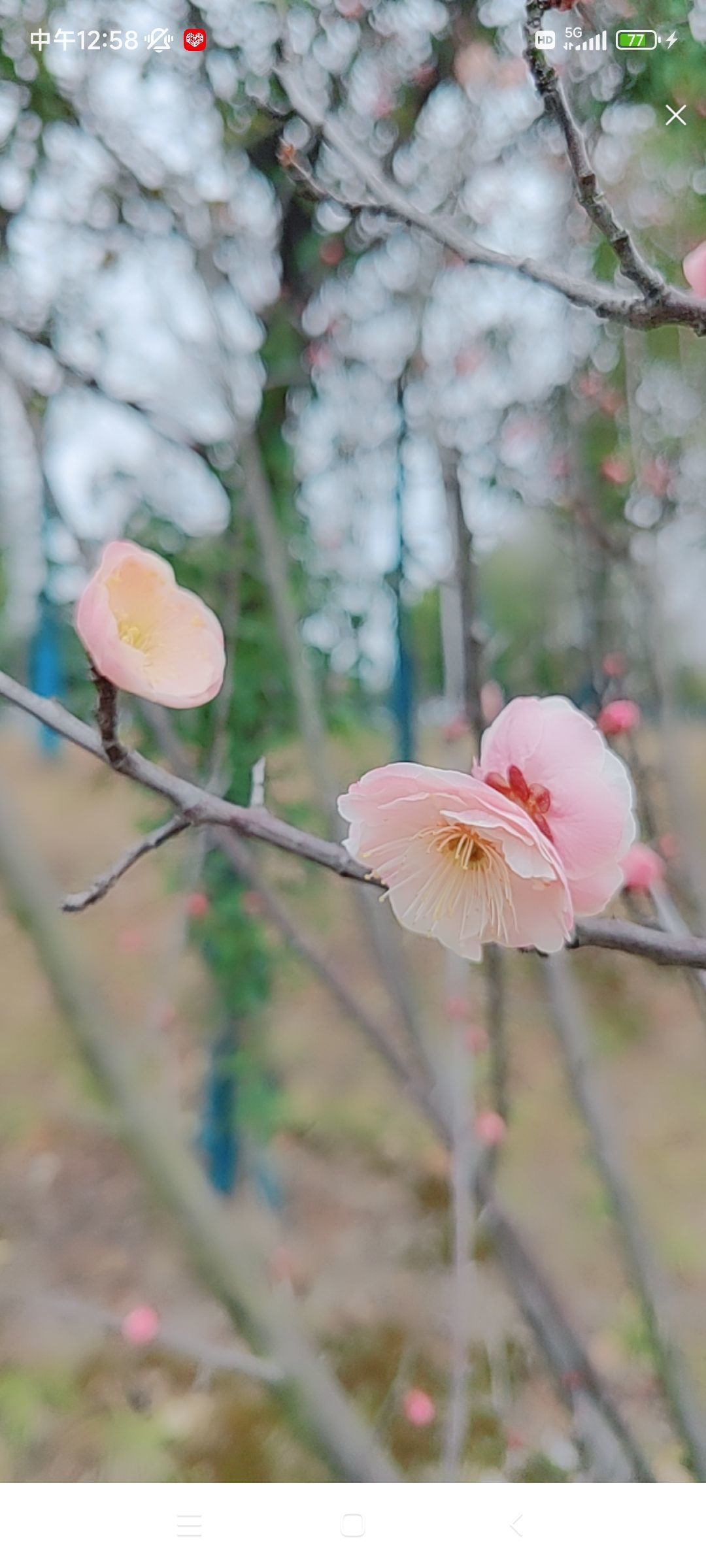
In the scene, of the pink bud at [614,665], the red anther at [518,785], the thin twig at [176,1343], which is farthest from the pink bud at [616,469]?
the thin twig at [176,1343]

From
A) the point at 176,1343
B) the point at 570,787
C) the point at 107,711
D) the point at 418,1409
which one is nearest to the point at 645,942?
the point at 570,787

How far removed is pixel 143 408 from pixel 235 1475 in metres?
0.69

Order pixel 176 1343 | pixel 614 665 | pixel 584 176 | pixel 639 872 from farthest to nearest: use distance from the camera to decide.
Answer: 1. pixel 614 665
2. pixel 176 1343
3. pixel 639 872
4. pixel 584 176

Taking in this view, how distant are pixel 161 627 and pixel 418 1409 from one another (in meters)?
0.60

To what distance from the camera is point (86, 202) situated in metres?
0.60

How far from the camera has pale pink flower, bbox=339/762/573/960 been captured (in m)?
0.20

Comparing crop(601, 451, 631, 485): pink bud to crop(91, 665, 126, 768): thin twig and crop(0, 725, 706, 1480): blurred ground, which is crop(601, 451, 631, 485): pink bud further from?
crop(91, 665, 126, 768): thin twig

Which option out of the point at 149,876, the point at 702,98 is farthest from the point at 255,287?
the point at 149,876

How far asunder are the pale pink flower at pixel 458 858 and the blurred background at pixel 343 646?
15 centimetres

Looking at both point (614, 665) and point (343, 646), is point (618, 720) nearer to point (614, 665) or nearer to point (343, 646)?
point (614, 665)

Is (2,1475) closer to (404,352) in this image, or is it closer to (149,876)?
(149,876)

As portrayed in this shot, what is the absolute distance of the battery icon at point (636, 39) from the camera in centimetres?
40

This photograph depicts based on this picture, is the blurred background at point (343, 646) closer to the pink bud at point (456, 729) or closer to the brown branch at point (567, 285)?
the pink bud at point (456, 729)

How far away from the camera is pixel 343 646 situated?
77 cm
